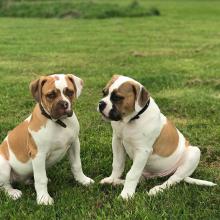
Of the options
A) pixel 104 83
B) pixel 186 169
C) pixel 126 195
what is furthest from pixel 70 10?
pixel 126 195

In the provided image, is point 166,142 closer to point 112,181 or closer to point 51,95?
point 112,181

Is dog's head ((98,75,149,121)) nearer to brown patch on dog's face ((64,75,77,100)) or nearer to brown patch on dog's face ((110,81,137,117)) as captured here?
brown patch on dog's face ((110,81,137,117))

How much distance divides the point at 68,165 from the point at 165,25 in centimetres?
1862

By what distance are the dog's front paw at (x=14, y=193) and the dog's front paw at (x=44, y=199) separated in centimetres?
28

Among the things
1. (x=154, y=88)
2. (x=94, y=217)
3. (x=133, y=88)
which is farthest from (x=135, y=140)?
(x=154, y=88)

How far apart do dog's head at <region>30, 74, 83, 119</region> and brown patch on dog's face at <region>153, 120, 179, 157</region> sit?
1025 mm

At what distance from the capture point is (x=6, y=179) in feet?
19.5

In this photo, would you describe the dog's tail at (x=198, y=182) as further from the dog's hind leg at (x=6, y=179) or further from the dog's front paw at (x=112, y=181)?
the dog's hind leg at (x=6, y=179)

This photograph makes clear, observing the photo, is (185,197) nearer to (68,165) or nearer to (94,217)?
(94,217)

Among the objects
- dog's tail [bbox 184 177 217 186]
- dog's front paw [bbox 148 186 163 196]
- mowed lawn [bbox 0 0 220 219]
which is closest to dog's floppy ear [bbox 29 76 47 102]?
mowed lawn [bbox 0 0 220 219]

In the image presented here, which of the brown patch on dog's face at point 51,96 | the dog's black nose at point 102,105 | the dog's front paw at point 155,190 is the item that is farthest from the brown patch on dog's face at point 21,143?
the dog's front paw at point 155,190

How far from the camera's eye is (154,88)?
11.0 m

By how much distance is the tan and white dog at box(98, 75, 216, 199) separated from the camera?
5598mm

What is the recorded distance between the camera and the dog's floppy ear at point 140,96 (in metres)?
5.59
